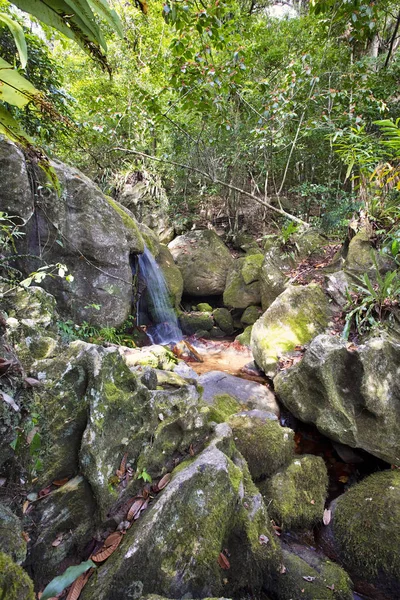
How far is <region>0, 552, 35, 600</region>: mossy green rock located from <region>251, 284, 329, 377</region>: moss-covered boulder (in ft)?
13.8

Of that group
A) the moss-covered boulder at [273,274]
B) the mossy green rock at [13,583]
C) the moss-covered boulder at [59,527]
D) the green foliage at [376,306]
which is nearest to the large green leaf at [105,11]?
the mossy green rock at [13,583]

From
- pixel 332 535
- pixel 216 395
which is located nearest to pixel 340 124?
pixel 216 395

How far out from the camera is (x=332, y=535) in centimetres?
286

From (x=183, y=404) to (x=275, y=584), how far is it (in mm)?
1427

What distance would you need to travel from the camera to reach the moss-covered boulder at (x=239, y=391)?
14.5 feet

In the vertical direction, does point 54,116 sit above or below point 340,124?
below

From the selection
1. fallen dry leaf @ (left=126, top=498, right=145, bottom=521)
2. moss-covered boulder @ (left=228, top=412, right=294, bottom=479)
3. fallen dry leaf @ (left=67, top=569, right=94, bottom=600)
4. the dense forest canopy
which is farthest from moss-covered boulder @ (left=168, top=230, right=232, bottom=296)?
fallen dry leaf @ (left=67, top=569, right=94, bottom=600)

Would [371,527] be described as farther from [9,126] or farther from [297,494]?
[9,126]

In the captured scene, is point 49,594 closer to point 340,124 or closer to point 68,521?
point 68,521

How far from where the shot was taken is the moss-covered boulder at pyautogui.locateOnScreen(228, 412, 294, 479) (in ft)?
10.3

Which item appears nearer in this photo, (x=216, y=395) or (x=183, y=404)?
(x=183, y=404)

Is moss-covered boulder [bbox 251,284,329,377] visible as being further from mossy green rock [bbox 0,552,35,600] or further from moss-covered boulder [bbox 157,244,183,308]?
mossy green rock [bbox 0,552,35,600]

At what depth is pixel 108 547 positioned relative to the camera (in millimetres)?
1922

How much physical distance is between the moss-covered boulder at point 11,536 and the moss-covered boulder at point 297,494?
2.19 metres
